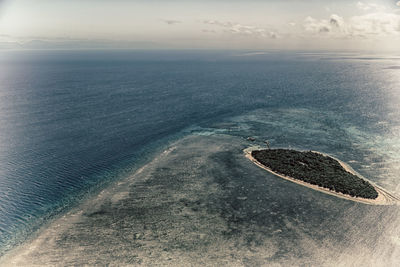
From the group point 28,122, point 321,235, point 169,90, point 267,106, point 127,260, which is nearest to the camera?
point 127,260

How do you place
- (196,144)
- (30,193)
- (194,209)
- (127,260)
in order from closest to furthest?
1. (127,260)
2. (194,209)
3. (30,193)
4. (196,144)

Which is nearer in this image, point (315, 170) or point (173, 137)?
point (315, 170)

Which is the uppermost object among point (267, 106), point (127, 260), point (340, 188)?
point (267, 106)

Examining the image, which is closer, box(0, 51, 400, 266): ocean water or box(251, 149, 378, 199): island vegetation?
box(0, 51, 400, 266): ocean water

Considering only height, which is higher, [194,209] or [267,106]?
[267,106]

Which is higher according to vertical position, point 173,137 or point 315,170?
point 173,137

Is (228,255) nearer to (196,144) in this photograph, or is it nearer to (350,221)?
(350,221)

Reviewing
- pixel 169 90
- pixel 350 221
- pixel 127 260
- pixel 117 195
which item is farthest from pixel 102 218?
pixel 169 90

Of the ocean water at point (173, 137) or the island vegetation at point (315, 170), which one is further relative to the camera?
the island vegetation at point (315, 170)
